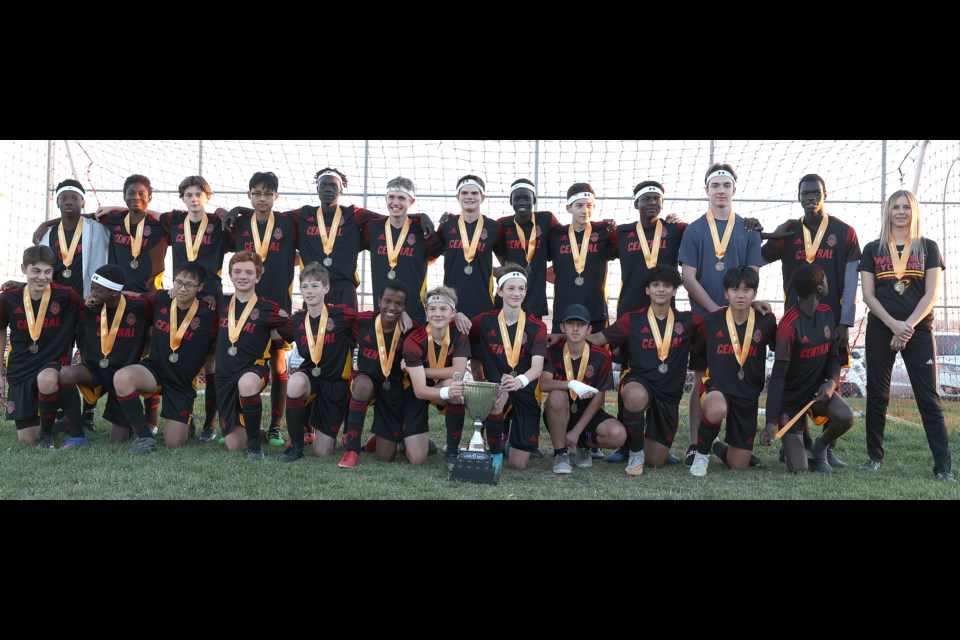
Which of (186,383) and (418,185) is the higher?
(418,185)

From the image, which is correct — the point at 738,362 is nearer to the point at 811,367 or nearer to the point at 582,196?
the point at 811,367

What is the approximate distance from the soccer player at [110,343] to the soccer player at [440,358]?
2.36 metres

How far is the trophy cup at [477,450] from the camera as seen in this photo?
4.56m

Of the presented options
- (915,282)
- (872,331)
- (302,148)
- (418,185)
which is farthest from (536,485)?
(302,148)

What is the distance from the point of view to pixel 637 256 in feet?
18.5

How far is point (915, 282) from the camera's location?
5105mm

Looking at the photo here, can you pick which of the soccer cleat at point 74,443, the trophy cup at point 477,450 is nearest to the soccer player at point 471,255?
the trophy cup at point 477,450

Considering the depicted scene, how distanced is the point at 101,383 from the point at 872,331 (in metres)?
6.07

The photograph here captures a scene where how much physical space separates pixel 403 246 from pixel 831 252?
3.39 meters

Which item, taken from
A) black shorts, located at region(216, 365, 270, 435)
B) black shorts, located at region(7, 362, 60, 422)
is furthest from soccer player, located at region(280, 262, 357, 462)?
black shorts, located at region(7, 362, 60, 422)

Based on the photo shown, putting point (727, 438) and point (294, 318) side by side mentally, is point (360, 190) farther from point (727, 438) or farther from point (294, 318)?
point (727, 438)

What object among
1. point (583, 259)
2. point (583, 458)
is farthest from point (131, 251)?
point (583, 458)

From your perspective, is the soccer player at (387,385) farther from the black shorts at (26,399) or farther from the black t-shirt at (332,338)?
the black shorts at (26,399)

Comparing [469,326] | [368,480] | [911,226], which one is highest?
[911,226]
